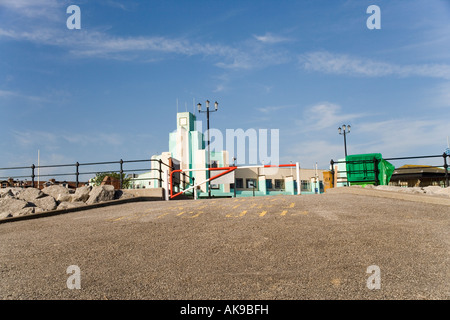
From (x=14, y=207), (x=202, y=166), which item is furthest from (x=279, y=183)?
(x=14, y=207)

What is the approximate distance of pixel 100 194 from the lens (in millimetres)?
12977

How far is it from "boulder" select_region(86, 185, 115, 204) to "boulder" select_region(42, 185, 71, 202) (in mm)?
967

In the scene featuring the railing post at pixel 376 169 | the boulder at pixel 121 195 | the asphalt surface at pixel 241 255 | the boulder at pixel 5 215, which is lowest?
the asphalt surface at pixel 241 255

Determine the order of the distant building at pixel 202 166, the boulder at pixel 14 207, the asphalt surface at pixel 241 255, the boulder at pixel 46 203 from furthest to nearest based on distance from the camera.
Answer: the distant building at pixel 202 166 → the boulder at pixel 46 203 → the boulder at pixel 14 207 → the asphalt surface at pixel 241 255

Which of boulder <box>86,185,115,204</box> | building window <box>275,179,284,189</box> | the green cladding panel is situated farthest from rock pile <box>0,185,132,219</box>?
building window <box>275,179,284,189</box>

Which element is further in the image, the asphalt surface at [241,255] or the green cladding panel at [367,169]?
the green cladding panel at [367,169]

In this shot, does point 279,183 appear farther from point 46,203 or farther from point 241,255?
point 241,255

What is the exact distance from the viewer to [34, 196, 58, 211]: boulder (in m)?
11.5

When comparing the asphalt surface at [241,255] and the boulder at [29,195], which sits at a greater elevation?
the boulder at [29,195]

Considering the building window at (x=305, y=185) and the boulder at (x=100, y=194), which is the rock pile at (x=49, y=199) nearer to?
the boulder at (x=100, y=194)

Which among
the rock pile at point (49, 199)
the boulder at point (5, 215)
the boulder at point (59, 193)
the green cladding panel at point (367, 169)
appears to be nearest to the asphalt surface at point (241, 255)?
the boulder at point (5, 215)

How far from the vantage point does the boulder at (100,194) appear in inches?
500

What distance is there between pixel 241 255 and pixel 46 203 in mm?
9069

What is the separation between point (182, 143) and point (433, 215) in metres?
42.5
